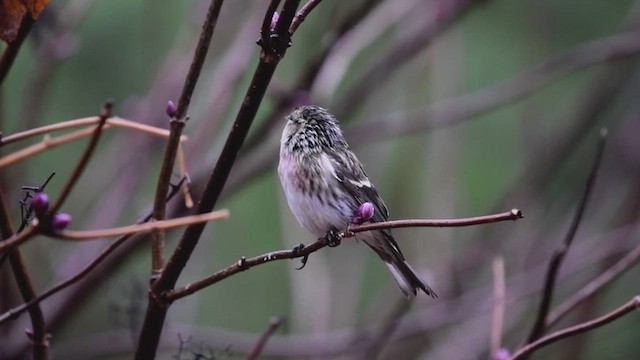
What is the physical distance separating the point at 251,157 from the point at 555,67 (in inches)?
38.8

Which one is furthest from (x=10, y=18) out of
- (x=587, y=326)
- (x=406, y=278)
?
(x=406, y=278)

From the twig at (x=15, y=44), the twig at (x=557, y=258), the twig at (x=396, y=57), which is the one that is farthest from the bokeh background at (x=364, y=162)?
the twig at (x=15, y=44)

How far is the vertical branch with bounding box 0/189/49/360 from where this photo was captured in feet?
3.80

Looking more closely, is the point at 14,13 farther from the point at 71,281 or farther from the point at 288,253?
the point at 288,253

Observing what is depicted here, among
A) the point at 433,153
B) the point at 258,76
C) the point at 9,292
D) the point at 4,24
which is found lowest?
the point at 258,76

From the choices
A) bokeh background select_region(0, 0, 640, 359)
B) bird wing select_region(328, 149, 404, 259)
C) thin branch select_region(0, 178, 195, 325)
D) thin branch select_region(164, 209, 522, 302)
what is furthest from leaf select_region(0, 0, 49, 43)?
bird wing select_region(328, 149, 404, 259)

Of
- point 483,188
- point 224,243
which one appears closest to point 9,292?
point 224,243

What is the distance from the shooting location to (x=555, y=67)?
284 cm

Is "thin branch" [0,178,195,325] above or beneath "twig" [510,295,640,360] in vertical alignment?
above

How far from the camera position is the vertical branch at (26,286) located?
3.80ft

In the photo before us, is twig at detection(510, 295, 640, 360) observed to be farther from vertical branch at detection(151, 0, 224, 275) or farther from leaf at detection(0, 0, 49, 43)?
leaf at detection(0, 0, 49, 43)

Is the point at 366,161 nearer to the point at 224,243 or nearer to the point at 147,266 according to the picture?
the point at 224,243

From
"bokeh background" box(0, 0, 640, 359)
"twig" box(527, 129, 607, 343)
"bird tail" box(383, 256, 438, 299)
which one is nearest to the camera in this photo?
"twig" box(527, 129, 607, 343)

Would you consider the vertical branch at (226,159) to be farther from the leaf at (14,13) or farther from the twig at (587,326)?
the twig at (587,326)
